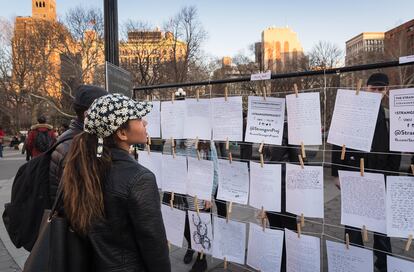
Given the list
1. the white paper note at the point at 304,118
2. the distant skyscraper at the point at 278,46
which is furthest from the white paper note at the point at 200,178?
the distant skyscraper at the point at 278,46

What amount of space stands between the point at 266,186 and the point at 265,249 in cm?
58

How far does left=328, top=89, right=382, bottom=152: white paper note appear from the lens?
264cm

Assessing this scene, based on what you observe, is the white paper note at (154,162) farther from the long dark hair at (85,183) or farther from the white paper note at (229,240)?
the long dark hair at (85,183)

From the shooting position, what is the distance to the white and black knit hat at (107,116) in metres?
1.83

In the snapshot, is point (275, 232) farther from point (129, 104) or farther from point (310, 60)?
point (310, 60)

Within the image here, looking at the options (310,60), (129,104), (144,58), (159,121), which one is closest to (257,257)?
(159,121)

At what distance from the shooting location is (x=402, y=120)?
248 centimetres

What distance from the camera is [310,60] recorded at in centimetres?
3192

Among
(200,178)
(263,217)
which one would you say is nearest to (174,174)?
(200,178)

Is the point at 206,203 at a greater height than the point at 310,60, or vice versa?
the point at 310,60

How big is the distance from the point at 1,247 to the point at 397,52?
118 ft

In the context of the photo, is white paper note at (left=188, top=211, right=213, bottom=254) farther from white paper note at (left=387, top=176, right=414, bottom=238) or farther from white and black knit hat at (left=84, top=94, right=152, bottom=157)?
white and black knit hat at (left=84, top=94, right=152, bottom=157)

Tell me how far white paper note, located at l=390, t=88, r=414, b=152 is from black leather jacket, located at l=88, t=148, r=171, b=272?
1.65 meters

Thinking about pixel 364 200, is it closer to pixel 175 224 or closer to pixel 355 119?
pixel 355 119
